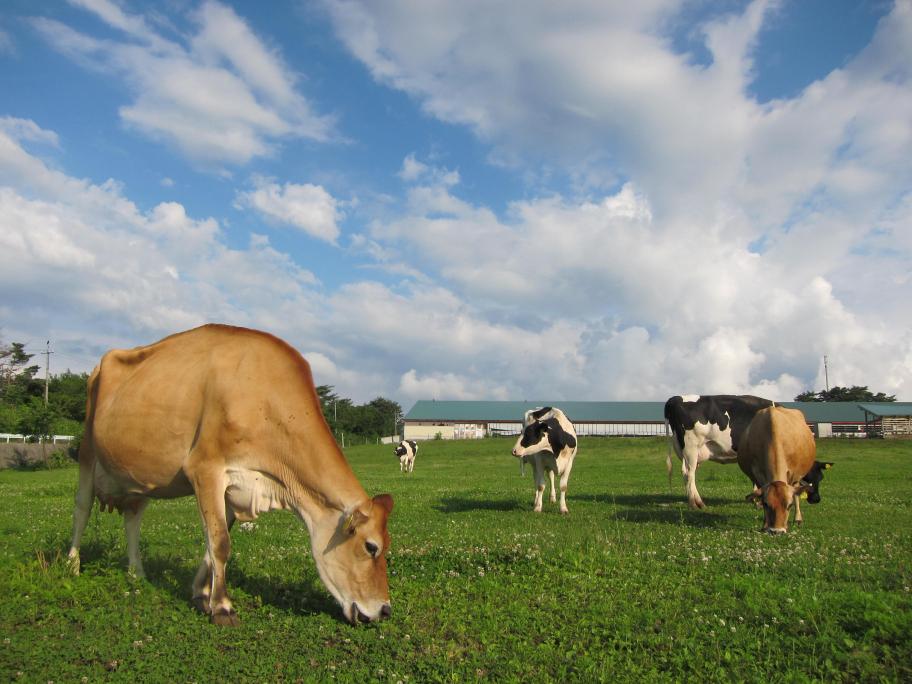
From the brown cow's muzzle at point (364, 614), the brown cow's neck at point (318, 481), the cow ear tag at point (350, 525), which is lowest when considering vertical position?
the brown cow's muzzle at point (364, 614)

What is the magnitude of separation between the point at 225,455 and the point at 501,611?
126 inches

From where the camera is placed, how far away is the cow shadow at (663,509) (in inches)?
547

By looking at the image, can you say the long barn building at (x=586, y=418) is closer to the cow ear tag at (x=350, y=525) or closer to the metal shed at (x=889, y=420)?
the metal shed at (x=889, y=420)

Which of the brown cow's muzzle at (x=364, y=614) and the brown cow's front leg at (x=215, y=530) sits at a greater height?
the brown cow's front leg at (x=215, y=530)

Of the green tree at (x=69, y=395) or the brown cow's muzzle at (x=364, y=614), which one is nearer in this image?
the brown cow's muzzle at (x=364, y=614)

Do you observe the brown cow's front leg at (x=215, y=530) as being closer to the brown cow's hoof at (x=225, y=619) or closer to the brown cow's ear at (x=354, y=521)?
the brown cow's hoof at (x=225, y=619)

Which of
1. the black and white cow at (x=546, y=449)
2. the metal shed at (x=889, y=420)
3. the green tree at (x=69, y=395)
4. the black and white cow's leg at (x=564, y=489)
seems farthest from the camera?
the metal shed at (x=889, y=420)

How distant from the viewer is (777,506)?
11578 millimetres

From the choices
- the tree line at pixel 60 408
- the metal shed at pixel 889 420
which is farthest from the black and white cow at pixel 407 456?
the metal shed at pixel 889 420

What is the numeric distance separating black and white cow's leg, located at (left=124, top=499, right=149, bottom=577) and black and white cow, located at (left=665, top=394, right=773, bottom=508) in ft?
47.3

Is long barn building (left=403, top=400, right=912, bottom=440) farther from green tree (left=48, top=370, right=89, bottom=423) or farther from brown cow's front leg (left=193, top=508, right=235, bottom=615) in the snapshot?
brown cow's front leg (left=193, top=508, right=235, bottom=615)

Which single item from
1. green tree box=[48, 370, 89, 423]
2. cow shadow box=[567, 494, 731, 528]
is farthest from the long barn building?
cow shadow box=[567, 494, 731, 528]

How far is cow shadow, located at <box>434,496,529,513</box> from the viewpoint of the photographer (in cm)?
1670

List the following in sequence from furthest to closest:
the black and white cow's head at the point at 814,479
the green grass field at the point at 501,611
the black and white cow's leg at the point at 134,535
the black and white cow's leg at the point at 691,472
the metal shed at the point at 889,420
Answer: the metal shed at the point at 889,420 < the black and white cow's leg at the point at 691,472 < the black and white cow's head at the point at 814,479 < the black and white cow's leg at the point at 134,535 < the green grass field at the point at 501,611
